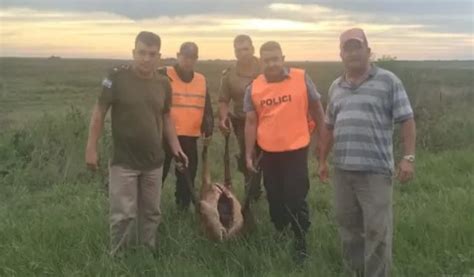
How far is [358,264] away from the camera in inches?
197

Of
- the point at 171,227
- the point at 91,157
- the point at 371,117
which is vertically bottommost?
the point at 171,227

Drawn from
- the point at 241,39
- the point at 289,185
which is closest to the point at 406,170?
the point at 289,185

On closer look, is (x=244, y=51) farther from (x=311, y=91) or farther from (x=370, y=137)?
(x=370, y=137)

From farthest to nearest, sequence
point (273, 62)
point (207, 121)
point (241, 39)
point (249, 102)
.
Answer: point (207, 121) < point (241, 39) < point (249, 102) < point (273, 62)

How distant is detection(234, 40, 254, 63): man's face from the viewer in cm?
656

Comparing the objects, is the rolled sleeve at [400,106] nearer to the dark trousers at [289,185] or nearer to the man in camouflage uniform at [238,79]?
the dark trousers at [289,185]

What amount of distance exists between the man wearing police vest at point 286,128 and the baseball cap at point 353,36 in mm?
935

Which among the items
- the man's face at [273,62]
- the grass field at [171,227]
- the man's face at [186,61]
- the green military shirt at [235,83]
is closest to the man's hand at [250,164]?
the grass field at [171,227]

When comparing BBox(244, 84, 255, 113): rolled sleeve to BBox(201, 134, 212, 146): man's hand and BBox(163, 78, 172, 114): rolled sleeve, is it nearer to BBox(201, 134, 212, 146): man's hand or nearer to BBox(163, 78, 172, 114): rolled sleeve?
BBox(163, 78, 172, 114): rolled sleeve

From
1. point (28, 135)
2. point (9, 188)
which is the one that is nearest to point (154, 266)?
point (9, 188)

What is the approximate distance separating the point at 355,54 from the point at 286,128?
1150 mm

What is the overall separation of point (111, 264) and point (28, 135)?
6304mm

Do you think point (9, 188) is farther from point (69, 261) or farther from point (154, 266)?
point (154, 266)

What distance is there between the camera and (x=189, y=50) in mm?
6461
